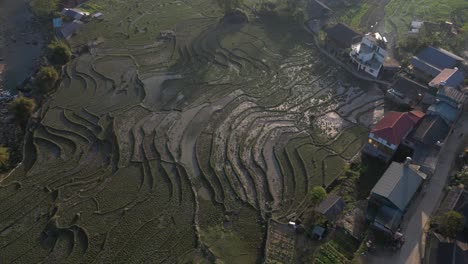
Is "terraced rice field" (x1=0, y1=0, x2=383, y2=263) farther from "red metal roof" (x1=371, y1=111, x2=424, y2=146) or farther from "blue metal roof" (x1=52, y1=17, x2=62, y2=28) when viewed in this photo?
"blue metal roof" (x1=52, y1=17, x2=62, y2=28)

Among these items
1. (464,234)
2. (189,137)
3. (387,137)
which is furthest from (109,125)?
(464,234)

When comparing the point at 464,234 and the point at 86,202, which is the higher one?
the point at 464,234

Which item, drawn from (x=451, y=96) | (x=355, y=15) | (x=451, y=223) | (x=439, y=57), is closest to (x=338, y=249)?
(x=451, y=223)

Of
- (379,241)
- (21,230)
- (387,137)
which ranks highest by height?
(387,137)

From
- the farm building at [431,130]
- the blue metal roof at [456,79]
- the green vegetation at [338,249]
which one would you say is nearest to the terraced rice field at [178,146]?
the green vegetation at [338,249]

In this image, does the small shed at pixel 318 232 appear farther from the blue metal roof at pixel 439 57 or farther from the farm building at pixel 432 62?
the blue metal roof at pixel 439 57

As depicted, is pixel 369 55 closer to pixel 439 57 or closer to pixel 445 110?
pixel 439 57

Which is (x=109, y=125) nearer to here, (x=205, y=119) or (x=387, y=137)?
(x=205, y=119)
